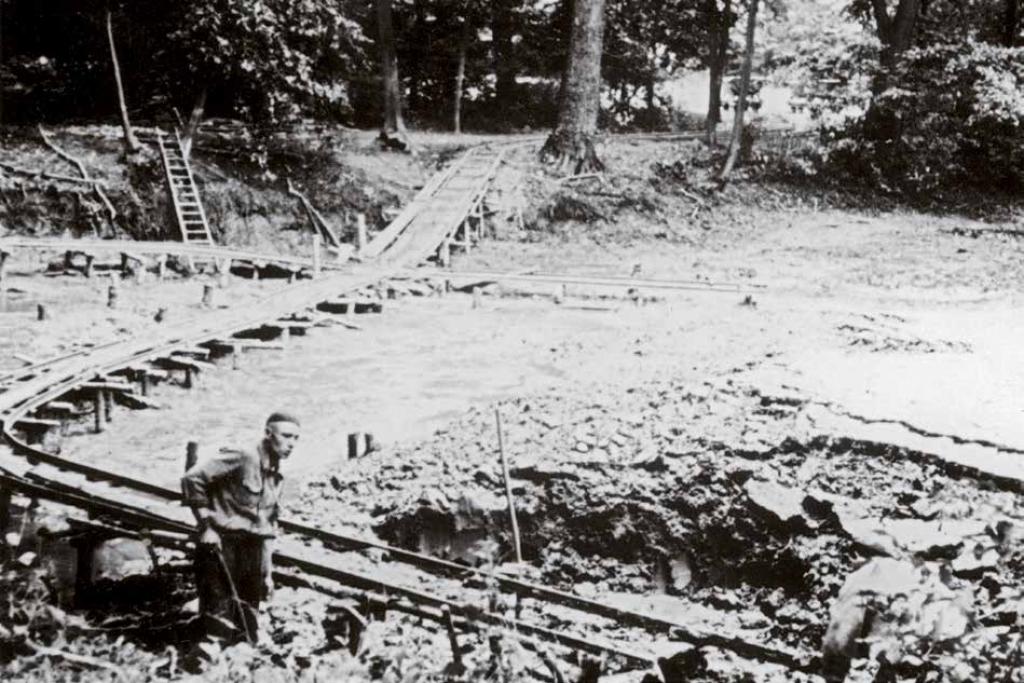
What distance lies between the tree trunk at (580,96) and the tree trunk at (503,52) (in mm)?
11000

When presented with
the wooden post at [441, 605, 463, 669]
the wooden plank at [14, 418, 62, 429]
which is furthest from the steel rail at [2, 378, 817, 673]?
the wooden plank at [14, 418, 62, 429]

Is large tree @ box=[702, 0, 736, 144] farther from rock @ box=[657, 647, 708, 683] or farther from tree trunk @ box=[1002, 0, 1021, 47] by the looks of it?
rock @ box=[657, 647, 708, 683]

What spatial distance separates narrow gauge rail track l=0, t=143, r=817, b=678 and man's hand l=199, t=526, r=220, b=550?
3.17 ft

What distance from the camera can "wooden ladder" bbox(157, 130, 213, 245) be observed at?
75.1 feet

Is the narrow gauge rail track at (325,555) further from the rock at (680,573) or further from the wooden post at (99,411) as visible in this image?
the rock at (680,573)

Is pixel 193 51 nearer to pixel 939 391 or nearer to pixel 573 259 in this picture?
pixel 573 259

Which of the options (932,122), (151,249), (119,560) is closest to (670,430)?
(119,560)

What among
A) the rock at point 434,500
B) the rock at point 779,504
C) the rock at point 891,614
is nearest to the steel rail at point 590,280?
the rock at point 779,504

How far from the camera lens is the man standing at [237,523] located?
21.4 feet

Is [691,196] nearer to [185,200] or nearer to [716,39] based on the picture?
[716,39]

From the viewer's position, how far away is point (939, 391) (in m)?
10.2

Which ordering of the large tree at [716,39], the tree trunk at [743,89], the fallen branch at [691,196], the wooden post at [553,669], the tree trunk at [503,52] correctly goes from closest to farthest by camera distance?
the wooden post at [553,669], the tree trunk at [743,89], the fallen branch at [691,196], the large tree at [716,39], the tree trunk at [503,52]

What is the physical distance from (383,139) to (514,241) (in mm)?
7289

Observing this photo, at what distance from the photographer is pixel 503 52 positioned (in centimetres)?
3966
